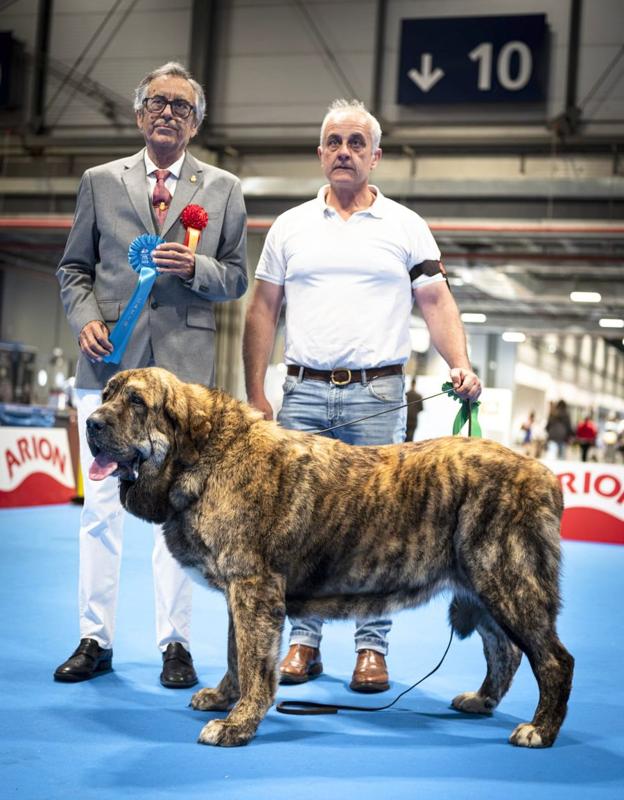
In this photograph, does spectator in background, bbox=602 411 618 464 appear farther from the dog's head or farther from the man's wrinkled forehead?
the dog's head

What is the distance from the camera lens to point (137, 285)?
3572 mm

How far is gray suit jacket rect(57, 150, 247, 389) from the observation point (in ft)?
12.0

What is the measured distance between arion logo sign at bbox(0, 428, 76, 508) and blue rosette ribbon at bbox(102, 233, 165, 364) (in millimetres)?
6202

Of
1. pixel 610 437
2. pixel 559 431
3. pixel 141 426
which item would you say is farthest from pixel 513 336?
pixel 141 426

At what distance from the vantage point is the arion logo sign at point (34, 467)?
9508mm

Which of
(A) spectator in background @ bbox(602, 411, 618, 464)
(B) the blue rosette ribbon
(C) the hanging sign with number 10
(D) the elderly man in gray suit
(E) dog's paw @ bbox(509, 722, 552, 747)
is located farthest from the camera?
(A) spectator in background @ bbox(602, 411, 618, 464)

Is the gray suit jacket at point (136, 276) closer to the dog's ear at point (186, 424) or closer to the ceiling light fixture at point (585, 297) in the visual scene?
the dog's ear at point (186, 424)

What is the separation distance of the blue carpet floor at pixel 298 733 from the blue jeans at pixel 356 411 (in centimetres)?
25

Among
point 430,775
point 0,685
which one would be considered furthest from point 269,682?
point 0,685

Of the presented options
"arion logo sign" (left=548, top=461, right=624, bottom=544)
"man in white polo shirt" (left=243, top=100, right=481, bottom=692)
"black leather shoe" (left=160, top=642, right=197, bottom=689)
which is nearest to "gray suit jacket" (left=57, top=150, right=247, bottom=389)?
"man in white polo shirt" (left=243, top=100, right=481, bottom=692)

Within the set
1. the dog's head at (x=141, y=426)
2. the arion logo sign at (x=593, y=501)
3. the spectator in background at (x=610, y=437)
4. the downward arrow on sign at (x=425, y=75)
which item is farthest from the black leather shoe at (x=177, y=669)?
the spectator in background at (x=610, y=437)

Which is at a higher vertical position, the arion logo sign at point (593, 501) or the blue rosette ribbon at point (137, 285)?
the blue rosette ribbon at point (137, 285)

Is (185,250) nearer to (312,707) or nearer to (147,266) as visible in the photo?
(147,266)

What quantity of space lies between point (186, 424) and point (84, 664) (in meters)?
1.20
